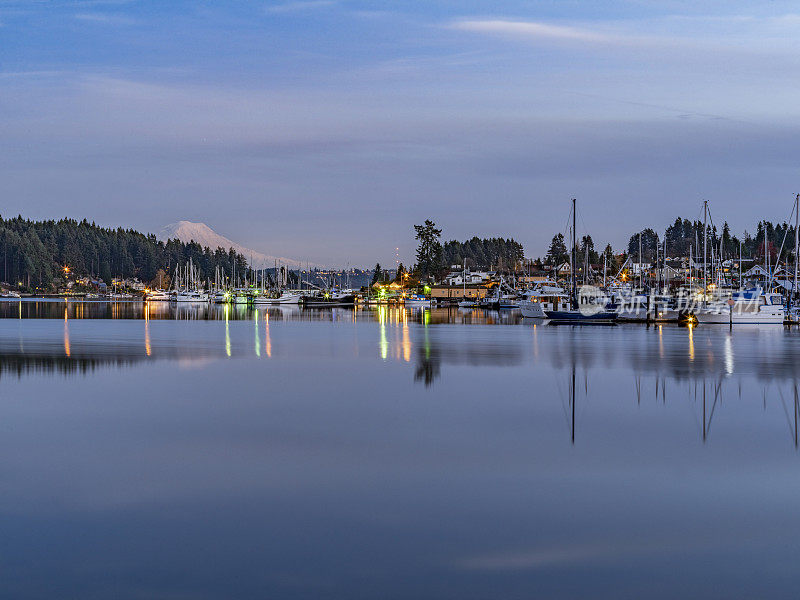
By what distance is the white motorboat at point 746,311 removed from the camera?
8562 cm

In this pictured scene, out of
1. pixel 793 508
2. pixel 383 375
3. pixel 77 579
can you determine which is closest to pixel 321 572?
pixel 77 579

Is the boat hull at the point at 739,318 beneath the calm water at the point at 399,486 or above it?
beneath

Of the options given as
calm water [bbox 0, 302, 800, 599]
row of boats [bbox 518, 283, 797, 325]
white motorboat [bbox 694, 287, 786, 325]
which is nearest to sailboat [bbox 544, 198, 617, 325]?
row of boats [bbox 518, 283, 797, 325]

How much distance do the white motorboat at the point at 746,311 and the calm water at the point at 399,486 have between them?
2071 inches

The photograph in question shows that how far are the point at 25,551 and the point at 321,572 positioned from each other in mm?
4025

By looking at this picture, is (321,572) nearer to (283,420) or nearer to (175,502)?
(175,502)

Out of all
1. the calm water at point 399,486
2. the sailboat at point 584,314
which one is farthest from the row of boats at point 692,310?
the calm water at point 399,486

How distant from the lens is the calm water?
11.5 meters

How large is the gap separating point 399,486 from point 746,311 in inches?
3091

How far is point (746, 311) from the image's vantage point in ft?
289

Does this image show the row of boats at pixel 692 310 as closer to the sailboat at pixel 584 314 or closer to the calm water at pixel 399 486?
the sailboat at pixel 584 314

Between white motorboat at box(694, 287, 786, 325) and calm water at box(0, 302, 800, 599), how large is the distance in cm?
5262

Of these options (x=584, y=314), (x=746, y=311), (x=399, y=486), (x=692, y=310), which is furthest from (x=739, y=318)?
(x=399, y=486)

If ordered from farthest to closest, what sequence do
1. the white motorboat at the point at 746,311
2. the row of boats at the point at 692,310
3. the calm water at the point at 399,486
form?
the row of boats at the point at 692,310, the white motorboat at the point at 746,311, the calm water at the point at 399,486
